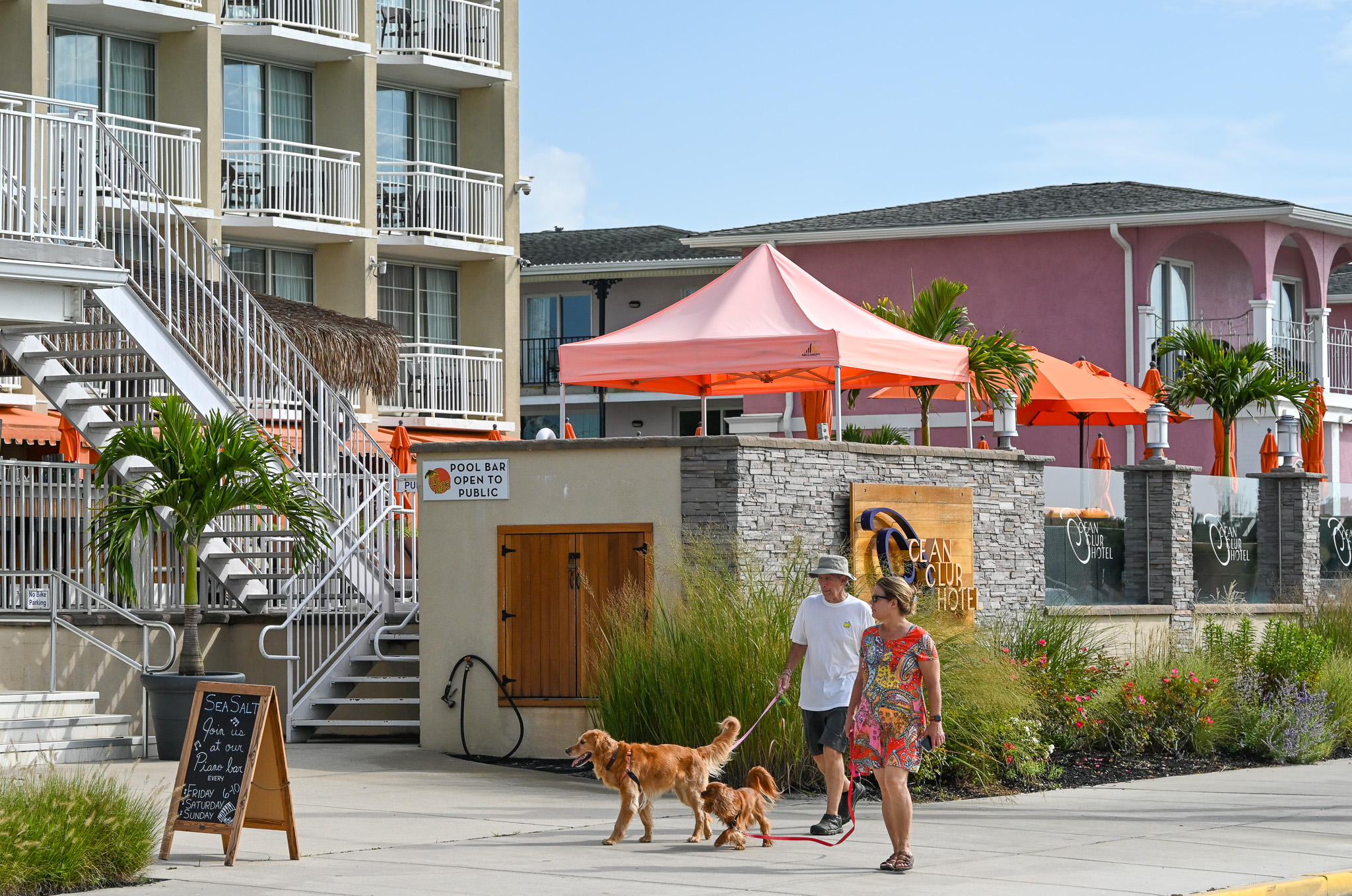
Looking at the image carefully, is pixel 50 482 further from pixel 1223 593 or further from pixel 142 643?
pixel 1223 593

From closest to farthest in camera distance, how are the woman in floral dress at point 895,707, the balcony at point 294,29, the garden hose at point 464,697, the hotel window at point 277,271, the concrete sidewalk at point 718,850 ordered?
the concrete sidewalk at point 718,850
the woman in floral dress at point 895,707
the garden hose at point 464,697
the balcony at point 294,29
the hotel window at point 277,271

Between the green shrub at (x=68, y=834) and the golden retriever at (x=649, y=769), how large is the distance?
2563 millimetres

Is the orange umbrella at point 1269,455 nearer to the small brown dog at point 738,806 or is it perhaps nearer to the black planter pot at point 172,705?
the black planter pot at point 172,705

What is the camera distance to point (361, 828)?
12.1 m

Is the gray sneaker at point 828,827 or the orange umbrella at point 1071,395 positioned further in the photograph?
the orange umbrella at point 1071,395

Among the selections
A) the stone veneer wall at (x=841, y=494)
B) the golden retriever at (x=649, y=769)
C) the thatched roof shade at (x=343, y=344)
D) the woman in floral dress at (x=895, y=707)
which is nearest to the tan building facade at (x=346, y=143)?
the thatched roof shade at (x=343, y=344)

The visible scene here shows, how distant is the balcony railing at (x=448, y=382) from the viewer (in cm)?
3409

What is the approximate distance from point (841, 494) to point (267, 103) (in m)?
19.8

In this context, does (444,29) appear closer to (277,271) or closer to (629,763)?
(277,271)

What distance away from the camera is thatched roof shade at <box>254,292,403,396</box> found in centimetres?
2397

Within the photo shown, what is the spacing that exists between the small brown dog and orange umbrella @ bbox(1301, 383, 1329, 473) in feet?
52.4

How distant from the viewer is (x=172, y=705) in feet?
52.7

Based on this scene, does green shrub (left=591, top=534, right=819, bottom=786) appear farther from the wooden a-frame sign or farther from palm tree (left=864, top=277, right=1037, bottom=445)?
palm tree (left=864, top=277, right=1037, bottom=445)

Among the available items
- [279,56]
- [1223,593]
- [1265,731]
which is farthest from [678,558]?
[279,56]
